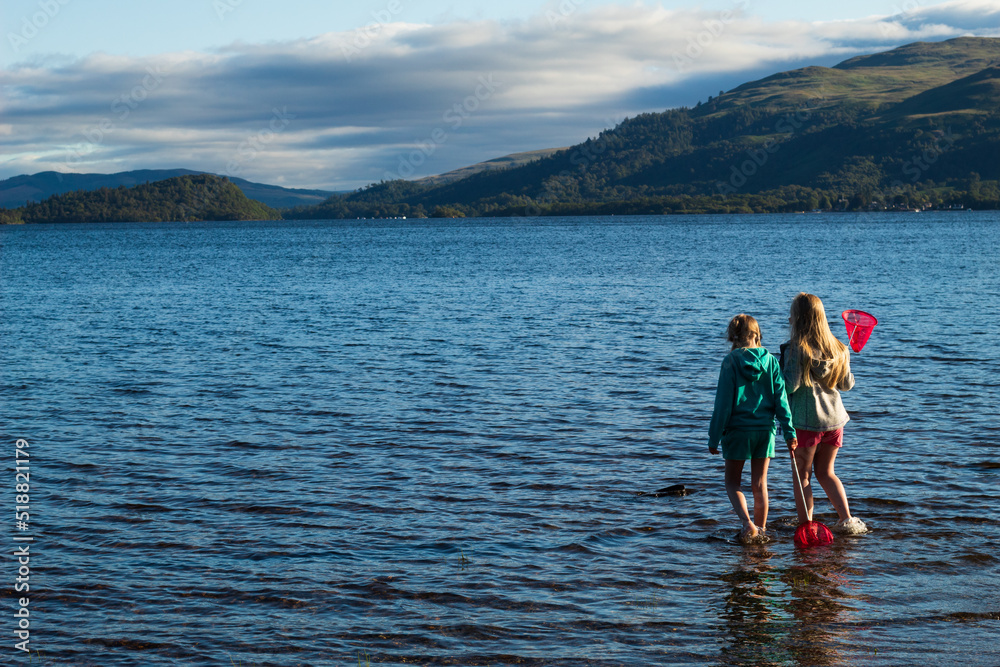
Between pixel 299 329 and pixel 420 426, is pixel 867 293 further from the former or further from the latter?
pixel 420 426

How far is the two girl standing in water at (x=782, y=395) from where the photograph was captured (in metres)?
8.35

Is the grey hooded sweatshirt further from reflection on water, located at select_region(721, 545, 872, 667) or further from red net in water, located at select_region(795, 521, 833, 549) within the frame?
reflection on water, located at select_region(721, 545, 872, 667)

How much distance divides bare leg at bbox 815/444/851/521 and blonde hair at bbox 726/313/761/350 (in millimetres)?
1500

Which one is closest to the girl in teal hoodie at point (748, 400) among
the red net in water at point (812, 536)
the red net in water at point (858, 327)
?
the red net in water at point (812, 536)

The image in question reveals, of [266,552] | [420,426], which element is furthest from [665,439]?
[266,552]

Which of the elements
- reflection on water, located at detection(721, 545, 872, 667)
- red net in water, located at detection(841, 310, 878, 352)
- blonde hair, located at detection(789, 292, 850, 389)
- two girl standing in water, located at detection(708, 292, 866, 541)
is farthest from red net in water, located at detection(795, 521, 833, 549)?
red net in water, located at detection(841, 310, 878, 352)

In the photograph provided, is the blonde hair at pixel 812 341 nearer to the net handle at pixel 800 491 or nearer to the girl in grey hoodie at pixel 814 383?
the girl in grey hoodie at pixel 814 383

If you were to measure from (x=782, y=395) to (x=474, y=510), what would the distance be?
4.08 metres

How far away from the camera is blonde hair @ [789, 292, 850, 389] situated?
8367mm

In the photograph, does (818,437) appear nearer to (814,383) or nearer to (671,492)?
(814,383)

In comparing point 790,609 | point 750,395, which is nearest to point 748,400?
point 750,395

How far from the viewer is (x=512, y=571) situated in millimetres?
8523

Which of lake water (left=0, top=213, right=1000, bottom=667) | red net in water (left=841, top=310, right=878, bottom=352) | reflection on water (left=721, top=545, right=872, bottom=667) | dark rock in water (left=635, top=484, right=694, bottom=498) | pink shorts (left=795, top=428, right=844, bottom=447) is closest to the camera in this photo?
reflection on water (left=721, top=545, right=872, bottom=667)

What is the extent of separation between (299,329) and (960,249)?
230 ft
